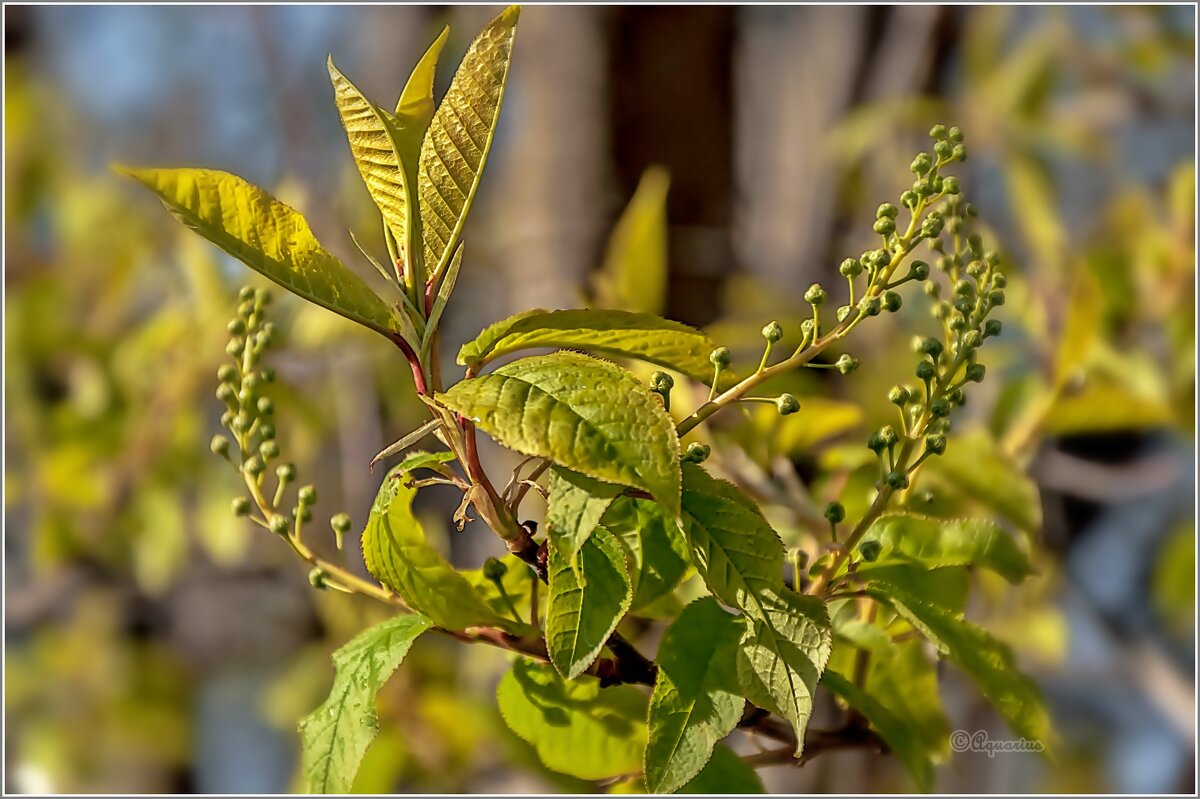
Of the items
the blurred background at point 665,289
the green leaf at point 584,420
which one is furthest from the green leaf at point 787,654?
the blurred background at point 665,289

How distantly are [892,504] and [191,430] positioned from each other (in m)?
1.45

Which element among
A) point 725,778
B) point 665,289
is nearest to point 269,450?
point 725,778

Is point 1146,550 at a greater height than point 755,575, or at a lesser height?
lesser

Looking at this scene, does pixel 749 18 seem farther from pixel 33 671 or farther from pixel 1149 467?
pixel 33 671

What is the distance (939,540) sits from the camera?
0.62 m

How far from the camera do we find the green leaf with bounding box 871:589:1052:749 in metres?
0.55

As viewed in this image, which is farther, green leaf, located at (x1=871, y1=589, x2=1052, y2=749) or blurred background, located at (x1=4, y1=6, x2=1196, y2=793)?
blurred background, located at (x1=4, y1=6, x2=1196, y2=793)

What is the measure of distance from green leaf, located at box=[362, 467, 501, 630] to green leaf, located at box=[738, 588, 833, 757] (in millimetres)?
144

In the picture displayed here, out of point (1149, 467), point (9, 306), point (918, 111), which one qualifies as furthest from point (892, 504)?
point (9, 306)

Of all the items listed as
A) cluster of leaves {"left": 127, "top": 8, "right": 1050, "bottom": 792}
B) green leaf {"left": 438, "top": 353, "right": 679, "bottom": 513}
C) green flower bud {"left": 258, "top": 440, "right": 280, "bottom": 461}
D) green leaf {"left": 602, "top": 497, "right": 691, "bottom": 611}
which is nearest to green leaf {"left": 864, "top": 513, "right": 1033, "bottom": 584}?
cluster of leaves {"left": 127, "top": 8, "right": 1050, "bottom": 792}

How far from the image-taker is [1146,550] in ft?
8.48

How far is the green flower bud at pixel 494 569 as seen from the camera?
0.58 m

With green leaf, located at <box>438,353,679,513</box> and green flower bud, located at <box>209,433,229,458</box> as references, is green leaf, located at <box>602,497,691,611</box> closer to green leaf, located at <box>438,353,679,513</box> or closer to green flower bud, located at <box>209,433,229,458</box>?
green leaf, located at <box>438,353,679,513</box>

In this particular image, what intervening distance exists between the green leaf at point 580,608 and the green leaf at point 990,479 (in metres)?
0.45
